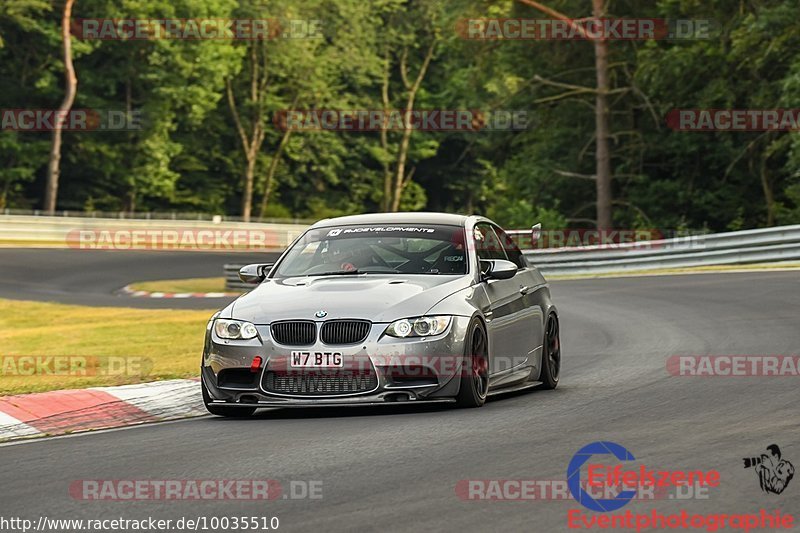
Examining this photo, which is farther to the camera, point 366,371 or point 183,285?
point 183,285

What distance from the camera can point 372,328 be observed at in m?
10.1

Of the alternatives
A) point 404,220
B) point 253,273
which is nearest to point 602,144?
point 404,220

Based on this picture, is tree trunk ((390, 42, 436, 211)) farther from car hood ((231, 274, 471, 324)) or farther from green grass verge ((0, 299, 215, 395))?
car hood ((231, 274, 471, 324))

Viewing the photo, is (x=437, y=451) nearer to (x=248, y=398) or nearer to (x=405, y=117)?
(x=248, y=398)

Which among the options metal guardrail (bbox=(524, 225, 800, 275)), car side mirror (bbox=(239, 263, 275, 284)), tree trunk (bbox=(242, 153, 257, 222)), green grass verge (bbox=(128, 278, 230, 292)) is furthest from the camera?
tree trunk (bbox=(242, 153, 257, 222))

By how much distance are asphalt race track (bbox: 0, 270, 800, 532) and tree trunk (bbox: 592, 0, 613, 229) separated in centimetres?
2922

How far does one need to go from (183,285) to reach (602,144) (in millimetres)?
13406

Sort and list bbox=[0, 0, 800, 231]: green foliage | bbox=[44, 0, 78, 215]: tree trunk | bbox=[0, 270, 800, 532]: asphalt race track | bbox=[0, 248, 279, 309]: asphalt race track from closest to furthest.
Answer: bbox=[0, 270, 800, 532]: asphalt race track
bbox=[0, 248, 279, 309]: asphalt race track
bbox=[0, 0, 800, 231]: green foliage
bbox=[44, 0, 78, 215]: tree trunk

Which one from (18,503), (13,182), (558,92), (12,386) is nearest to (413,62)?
(13,182)

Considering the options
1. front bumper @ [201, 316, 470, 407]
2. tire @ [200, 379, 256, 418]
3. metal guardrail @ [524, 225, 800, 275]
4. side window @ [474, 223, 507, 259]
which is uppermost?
side window @ [474, 223, 507, 259]

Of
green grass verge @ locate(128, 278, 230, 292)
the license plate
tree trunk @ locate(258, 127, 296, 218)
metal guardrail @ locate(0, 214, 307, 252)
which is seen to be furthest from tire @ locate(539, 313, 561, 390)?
tree trunk @ locate(258, 127, 296, 218)

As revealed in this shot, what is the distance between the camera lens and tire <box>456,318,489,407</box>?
33.8 feet

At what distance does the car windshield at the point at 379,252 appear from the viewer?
11297 millimetres

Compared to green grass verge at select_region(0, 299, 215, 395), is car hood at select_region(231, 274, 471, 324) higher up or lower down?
higher up
